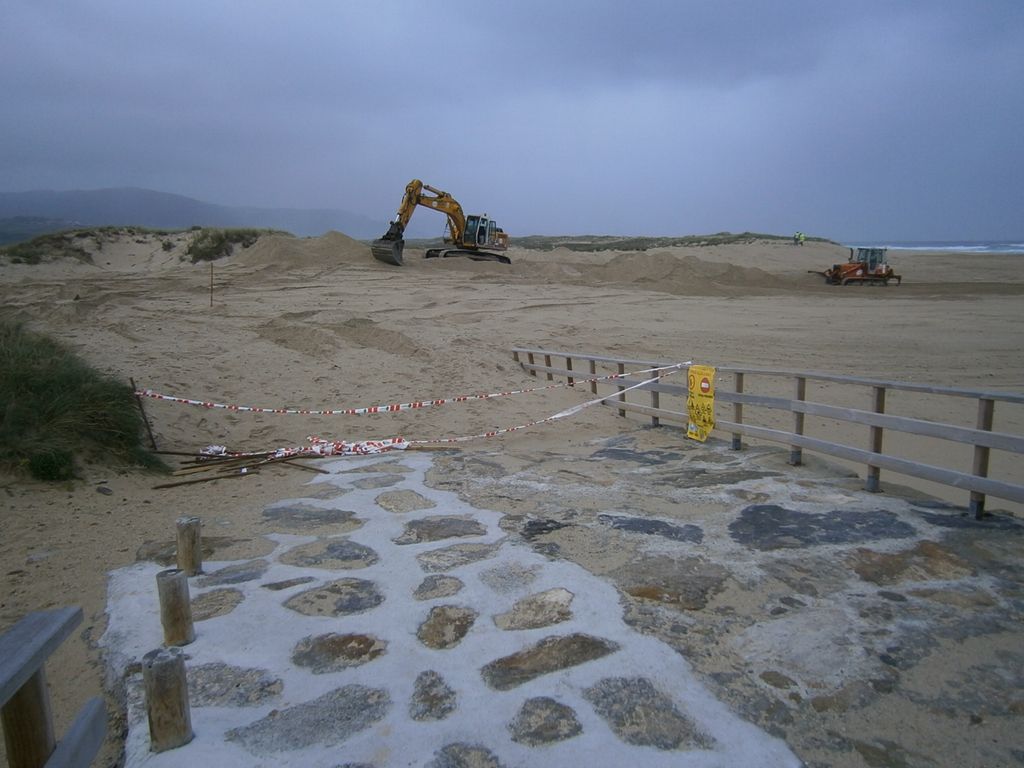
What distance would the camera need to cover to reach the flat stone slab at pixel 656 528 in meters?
5.32

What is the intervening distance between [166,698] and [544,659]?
5.76 ft

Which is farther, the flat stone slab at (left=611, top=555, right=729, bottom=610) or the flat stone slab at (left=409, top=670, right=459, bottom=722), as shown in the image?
the flat stone slab at (left=611, top=555, right=729, bottom=610)

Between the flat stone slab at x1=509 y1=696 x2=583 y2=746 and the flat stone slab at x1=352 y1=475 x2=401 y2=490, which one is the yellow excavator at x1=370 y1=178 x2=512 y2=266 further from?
the flat stone slab at x1=509 y1=696 x2=583 y2=746

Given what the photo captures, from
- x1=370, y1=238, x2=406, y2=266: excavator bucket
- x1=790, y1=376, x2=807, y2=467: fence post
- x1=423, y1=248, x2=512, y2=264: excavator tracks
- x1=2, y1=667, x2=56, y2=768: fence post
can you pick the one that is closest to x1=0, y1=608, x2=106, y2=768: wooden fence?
x1=2, y1=667, x2=56, y2=768: fence post

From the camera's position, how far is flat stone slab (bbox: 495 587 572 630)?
4.09m

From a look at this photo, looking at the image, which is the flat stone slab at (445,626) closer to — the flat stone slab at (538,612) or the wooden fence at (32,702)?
the flat stone slab at (538,612)

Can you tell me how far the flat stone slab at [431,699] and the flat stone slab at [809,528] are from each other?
2.58 metres

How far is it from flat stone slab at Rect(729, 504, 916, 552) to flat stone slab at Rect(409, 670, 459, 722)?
258 cm

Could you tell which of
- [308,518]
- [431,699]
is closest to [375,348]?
[308,518]

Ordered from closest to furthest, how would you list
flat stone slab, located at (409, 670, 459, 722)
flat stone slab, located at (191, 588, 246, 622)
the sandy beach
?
flat stone slab, located at (409, 670, 459, 722), flat stone slab, located at (191, 588, 246, 622), the sandy beach

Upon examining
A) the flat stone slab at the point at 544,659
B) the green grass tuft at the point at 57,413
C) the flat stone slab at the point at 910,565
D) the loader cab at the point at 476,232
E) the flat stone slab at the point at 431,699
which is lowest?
the flat stone slab at the point at 431,699

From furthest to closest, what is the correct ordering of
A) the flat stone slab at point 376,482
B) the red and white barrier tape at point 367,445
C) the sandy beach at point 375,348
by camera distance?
the red and white barrier tape at point 367,445 < the flat stone slab at point 376,482 < the sandy beach at point 375,348

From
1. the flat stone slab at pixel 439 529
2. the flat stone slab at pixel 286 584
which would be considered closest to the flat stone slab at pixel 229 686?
the flat stone slab at pixel 286 584

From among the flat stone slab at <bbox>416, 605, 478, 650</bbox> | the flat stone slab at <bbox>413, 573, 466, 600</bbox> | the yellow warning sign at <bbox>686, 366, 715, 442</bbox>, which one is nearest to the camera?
the flat stone slab at <bbox>416, 605, 478, 650</bbox>
